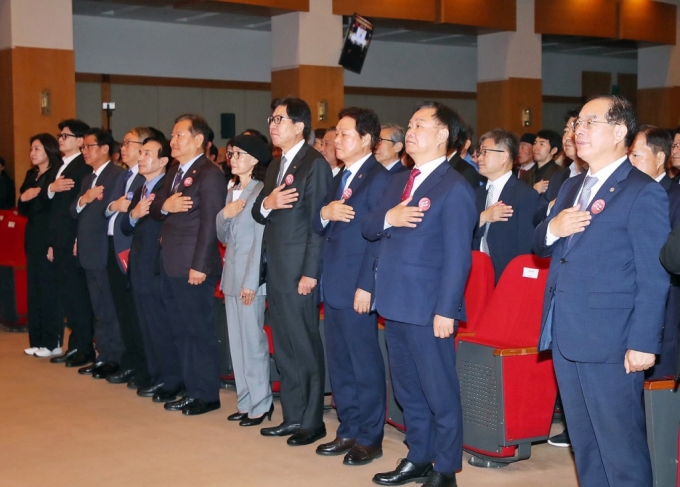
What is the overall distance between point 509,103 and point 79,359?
836cm

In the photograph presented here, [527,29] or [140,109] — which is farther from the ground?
[527,29]

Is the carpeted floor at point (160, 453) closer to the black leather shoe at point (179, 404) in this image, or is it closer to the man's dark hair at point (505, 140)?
the black leather shoe at point (179, 404)

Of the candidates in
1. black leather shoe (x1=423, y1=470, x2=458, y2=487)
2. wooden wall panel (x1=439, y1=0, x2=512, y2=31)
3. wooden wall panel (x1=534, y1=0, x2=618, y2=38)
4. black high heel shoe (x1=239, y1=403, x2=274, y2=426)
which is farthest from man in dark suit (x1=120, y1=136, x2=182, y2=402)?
wooden wall panel (x1=534, y1=0, x2=618, y2=38)

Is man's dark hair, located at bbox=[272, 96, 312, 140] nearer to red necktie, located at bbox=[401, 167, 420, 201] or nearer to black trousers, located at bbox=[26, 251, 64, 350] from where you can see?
red necktie, located at bbox=[401, 167, 420, 201]

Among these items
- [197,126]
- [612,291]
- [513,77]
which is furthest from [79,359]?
[513,77]

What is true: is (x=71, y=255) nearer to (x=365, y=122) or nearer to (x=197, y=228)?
(x=197, y=228)

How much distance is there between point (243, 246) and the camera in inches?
179

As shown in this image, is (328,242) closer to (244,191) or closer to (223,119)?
(244,191)

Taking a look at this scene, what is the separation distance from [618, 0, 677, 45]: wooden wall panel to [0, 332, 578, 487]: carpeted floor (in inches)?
419

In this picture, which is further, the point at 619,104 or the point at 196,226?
the point at 196,226

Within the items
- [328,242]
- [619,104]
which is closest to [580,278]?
[619,104]

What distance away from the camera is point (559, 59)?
1742 centimetres

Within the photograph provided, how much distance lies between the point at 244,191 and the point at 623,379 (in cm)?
246

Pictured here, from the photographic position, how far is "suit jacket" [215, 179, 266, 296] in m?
4.44
